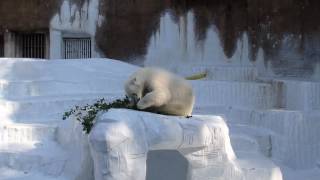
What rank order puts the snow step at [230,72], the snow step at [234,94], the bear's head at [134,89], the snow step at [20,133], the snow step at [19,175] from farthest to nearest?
the snow step at [230,72] → the snow step at [234,94] → the snow step at [20,133] → the snow step at [19,175] → the bear's head at [134,89]

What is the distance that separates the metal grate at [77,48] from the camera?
13508 millimetres

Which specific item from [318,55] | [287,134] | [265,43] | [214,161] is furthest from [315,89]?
[214,161]

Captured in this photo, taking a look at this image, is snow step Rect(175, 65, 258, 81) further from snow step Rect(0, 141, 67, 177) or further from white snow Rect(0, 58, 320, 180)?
snow step Rect(0, 141, 67, 177)

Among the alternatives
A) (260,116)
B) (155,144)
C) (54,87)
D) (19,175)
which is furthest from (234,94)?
(155,144)

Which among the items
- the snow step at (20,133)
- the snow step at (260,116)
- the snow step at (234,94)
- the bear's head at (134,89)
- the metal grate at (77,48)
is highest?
the metal grate at (77,48)

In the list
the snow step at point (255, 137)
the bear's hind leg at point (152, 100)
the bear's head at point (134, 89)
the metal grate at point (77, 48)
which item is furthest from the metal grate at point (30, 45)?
the bear's hind leg at point (152, 100)

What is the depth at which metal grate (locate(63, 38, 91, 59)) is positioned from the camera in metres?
13.5

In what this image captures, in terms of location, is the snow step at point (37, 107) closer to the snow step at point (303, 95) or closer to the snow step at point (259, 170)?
the snow step at point (259, 170)

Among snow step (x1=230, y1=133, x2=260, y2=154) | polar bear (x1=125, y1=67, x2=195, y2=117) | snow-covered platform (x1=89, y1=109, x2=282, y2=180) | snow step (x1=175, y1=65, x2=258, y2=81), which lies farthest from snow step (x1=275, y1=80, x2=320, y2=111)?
polar bear (x1=125, y1=67, x2=195, y2=117)

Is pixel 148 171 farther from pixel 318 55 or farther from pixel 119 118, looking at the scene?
pixel 318 55

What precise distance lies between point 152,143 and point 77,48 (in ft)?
30.3

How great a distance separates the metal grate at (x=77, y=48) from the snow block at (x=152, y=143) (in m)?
8.50

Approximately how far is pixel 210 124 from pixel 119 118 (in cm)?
102

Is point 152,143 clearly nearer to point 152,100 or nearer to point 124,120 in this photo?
point 124,120
